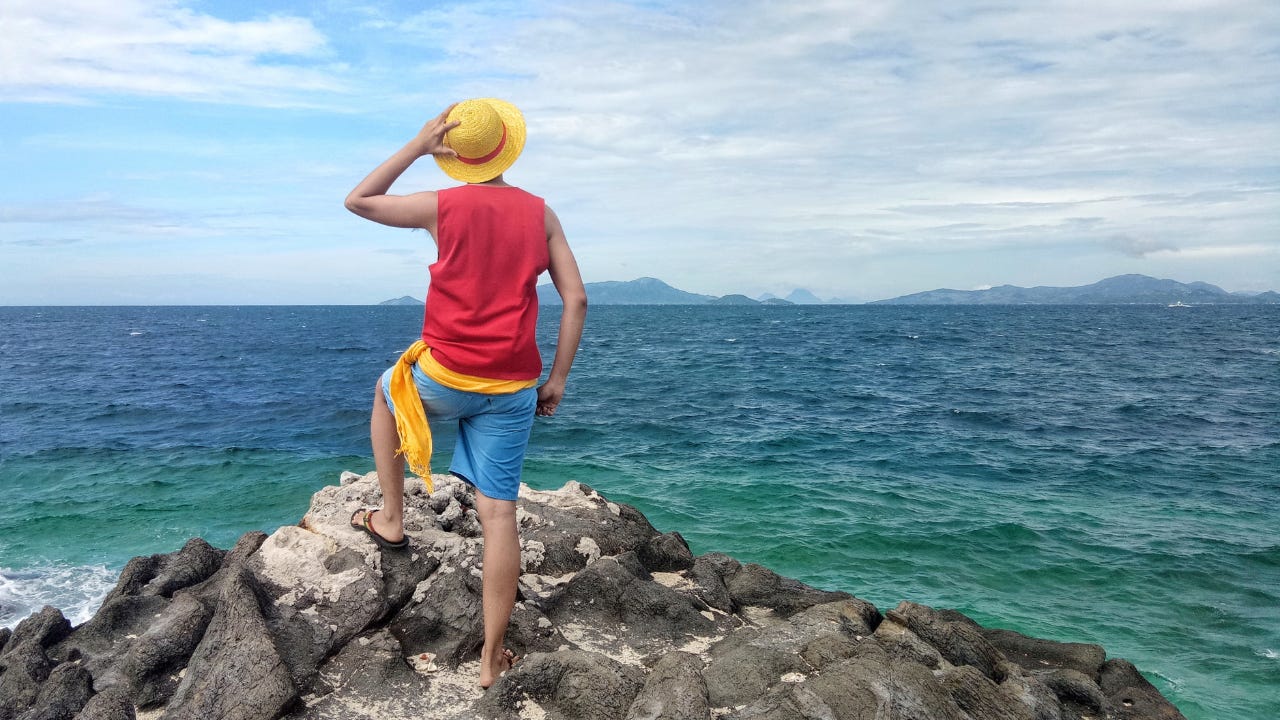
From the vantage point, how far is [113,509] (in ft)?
44.5

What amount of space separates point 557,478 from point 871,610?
9.84 metres

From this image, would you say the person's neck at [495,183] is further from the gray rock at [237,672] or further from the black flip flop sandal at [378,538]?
the gray rock at [237,672]

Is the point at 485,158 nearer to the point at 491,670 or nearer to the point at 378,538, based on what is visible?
the point at 378,538

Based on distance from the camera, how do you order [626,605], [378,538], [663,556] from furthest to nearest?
[663,556] < [626,605] < [378,538]

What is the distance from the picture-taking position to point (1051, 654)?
6.64 metres

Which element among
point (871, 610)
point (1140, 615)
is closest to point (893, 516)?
point (1140, 615)

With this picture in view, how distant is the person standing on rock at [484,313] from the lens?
374cm

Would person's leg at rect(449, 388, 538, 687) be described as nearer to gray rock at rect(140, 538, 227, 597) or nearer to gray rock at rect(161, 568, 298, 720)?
gray rock at rect(161, 568, 298, 720)

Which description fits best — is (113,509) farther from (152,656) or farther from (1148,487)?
(1148,487)

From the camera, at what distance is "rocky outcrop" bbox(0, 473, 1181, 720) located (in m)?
4.00

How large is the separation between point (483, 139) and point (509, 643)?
2.77 meters

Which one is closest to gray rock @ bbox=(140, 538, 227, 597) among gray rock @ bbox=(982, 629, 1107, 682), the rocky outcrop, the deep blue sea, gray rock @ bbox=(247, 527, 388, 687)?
the rocky outcrop

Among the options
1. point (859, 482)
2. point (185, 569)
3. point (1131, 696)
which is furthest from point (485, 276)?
point (859, 482)

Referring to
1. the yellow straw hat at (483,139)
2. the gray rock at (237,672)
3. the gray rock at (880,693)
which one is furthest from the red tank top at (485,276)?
the gray rock at (880,693)
